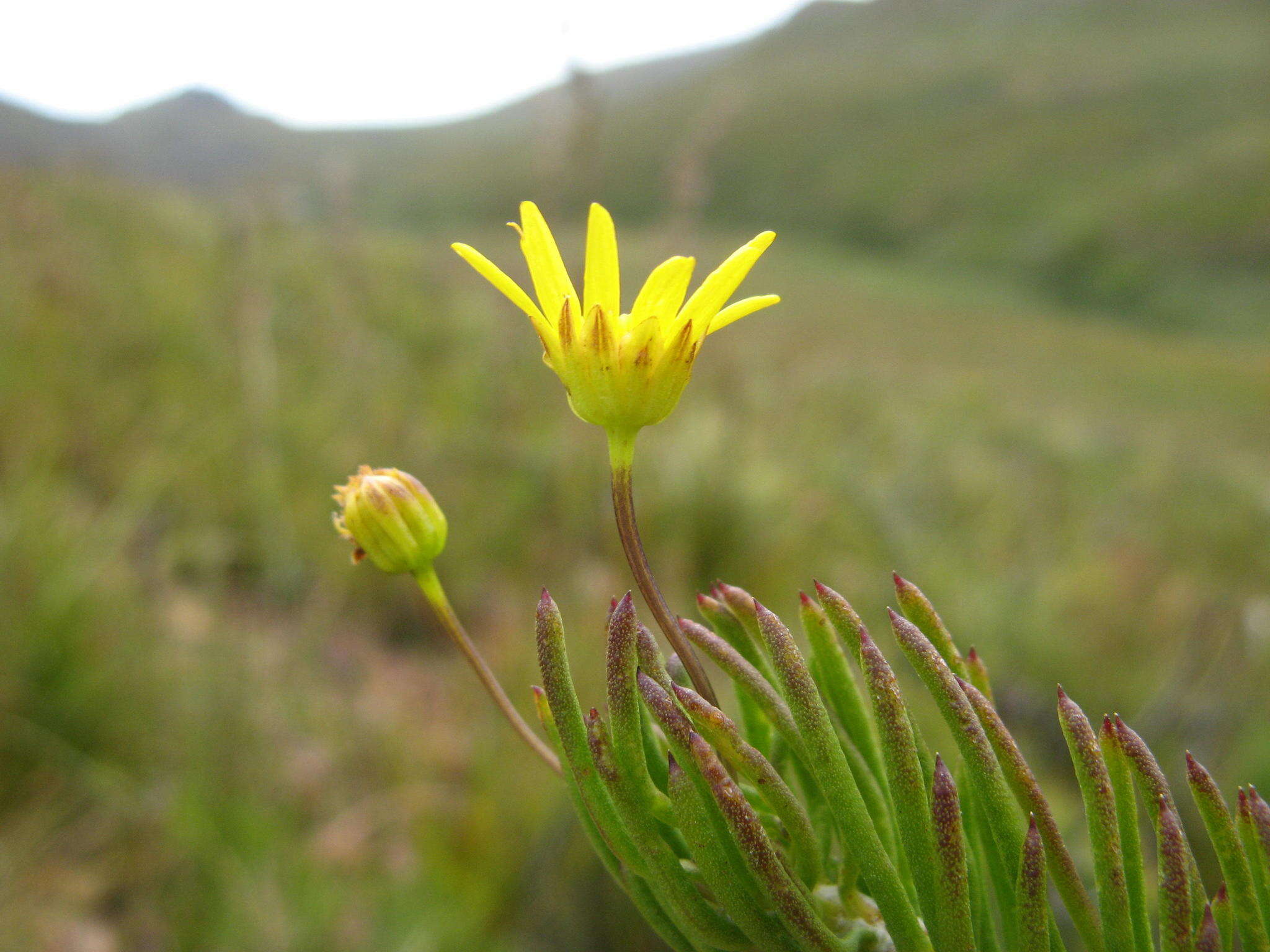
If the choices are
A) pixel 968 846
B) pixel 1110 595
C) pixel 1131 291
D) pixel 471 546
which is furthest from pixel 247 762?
pixel 1131 291

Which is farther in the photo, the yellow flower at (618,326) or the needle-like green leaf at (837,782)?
the yellow flower at (618,326)

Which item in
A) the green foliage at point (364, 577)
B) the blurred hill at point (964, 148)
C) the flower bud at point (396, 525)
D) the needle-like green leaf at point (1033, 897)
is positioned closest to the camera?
the needle-like green leaf at point (1033, 897)

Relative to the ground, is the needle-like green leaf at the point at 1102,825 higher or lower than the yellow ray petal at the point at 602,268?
lower

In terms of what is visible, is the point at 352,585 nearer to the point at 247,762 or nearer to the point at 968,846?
the point at 247,762

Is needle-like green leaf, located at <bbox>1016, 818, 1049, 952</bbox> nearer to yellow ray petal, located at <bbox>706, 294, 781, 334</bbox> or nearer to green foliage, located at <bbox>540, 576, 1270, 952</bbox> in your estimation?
green foliage, located at <bbox>540, 576, 1270, 952</bbox>

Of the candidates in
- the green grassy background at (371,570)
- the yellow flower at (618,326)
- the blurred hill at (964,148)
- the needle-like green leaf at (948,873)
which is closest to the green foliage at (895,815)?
the needle-like green leaf at (948,873)

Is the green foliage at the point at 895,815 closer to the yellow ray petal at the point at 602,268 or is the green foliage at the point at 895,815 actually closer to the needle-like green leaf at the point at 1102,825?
the needle-like green leaf at the point at 1102,825
